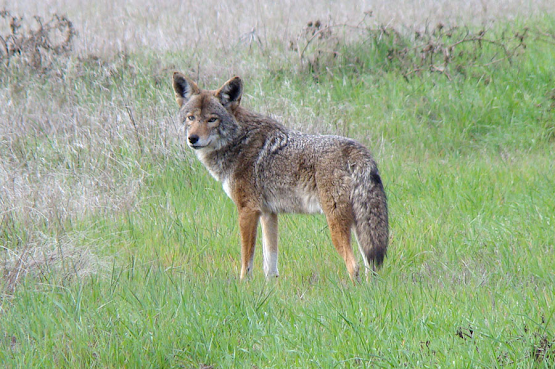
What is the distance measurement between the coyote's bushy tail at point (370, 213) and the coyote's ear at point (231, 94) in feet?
5.11

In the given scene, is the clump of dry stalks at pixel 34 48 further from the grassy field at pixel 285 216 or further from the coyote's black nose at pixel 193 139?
the coyote's black nose at pixel 193 139

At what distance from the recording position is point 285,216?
6.45 meters

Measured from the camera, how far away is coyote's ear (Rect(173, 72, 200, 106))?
5902 mm

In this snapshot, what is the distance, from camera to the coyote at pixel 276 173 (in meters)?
4.80

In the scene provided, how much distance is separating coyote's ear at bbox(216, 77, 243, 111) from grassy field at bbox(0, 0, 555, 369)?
1191 mm

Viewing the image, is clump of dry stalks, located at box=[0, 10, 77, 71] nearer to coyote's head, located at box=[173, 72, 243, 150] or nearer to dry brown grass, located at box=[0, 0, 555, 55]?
dry brown grass, located at box=[0, 0, 555, 55]

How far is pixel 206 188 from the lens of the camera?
6.95 meters

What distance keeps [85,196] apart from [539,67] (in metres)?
6.99

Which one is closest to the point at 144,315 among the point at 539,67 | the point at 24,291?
the point at 24,291

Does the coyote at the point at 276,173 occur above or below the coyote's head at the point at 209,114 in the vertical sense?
below

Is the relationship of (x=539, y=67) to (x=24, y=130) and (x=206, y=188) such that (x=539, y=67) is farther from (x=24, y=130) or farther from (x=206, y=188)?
(x=24, y=130)

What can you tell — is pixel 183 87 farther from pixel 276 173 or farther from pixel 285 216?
pixel 285 216

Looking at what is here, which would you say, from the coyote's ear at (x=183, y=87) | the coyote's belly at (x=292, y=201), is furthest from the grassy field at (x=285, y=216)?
the coyote's ear at (x=183, y=87)

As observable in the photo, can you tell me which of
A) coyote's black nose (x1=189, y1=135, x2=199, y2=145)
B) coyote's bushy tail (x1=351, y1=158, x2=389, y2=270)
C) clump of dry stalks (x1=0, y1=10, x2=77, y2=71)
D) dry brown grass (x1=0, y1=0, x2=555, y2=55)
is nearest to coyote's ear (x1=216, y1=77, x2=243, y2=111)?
coyote's black nose (x1=189, y1=135, x2=199, y2=145)
